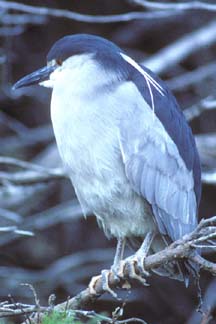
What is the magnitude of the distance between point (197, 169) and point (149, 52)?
232 cm

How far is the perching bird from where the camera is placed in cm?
313

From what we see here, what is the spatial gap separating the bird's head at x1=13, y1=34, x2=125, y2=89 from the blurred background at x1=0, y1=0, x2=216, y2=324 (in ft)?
3.07

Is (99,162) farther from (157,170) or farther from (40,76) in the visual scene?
(40,76)

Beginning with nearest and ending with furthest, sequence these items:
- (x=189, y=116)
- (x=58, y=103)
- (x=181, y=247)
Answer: (x=181, y=247)
(x=58, y=103)
(x=189, y=116)

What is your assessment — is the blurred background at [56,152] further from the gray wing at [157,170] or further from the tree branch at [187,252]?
the tree branch at [187,252]

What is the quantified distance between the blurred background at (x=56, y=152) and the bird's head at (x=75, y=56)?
3.07ft

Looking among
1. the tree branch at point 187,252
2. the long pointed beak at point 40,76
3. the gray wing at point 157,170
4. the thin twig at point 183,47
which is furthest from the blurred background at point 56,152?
the tree branch at point 187,252

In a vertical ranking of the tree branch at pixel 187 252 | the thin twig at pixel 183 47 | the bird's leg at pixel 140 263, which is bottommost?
the bird's leg at pixel 140 263

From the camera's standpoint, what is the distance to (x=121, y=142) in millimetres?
3125

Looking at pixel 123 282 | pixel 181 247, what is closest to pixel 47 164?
pixel 123 282

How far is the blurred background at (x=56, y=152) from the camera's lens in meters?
4.59

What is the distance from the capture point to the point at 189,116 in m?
4.02

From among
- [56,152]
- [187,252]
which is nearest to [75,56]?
[187,252]

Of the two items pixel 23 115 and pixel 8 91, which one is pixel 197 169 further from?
pixel 23 115
